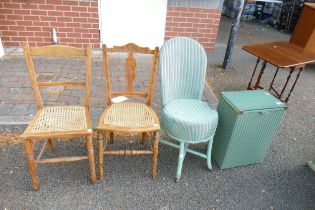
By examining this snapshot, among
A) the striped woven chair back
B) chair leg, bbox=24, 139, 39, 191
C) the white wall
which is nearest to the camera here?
chair leg, bbox=24, 139, 39, 191

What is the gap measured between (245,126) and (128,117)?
101 cm

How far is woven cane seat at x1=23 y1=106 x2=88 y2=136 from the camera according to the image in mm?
1911

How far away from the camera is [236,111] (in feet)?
6.82

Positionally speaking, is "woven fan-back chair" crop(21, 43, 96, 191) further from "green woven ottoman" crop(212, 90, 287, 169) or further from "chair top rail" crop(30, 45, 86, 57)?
"green woven ottoman" crop(212, 90, 287, 169)

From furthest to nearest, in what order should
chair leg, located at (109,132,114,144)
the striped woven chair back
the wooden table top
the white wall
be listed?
1. the white wall
2. the wooden table top
3. chair leg, located at (109,132,114,144)
4. the striped woven chair back

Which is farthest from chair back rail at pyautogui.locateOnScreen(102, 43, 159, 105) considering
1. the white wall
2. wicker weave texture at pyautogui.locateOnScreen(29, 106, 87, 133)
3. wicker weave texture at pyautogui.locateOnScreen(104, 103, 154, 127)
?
the white wall

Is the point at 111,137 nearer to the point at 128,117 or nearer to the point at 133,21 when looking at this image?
the point at 128,117

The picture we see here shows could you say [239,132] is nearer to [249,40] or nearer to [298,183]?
[298,183]

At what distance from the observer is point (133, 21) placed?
14.5 ft

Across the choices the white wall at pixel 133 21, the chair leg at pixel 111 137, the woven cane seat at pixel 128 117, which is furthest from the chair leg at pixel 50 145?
the white wall at pixel 133 21

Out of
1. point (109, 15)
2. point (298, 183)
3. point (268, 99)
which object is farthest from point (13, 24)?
point (298, 183)

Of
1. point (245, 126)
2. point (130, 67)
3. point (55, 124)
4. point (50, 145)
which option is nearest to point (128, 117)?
point (130, 67)

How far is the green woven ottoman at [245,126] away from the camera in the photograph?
213 cm

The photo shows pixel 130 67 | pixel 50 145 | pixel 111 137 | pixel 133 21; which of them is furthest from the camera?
pixel 133 21
